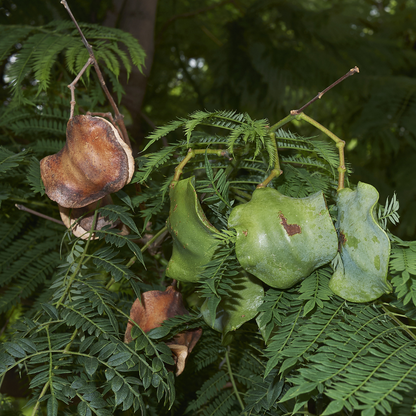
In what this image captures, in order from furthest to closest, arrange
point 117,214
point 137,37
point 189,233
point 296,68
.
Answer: point 296,68 → point 137,37 → point 117,214 → point 189,233

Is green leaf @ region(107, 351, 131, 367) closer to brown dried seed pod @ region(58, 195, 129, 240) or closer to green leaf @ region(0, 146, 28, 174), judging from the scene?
brown dried seed pod @ region(58, 195, 129, 240)

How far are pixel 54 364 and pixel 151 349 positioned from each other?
11 centimetres

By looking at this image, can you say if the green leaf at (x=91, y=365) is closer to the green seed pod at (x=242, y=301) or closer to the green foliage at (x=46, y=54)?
the green seed pod at (x=242, y=301)

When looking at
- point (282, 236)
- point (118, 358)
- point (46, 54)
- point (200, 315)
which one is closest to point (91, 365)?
point (118, 358)

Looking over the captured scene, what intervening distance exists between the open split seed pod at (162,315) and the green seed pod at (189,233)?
73mm

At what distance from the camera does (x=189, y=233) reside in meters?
0.42

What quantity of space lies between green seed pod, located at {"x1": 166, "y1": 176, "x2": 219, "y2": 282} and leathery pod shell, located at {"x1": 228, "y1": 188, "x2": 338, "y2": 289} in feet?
0.10

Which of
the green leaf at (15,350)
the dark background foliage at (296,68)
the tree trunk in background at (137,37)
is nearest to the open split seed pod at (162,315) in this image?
the green leaf at (15,350)

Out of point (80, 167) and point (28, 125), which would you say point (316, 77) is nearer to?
point (28, 125)

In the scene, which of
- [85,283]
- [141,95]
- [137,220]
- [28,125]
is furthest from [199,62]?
[85,283]

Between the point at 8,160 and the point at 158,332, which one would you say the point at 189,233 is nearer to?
the point at 158,332

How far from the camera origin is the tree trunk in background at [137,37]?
1.04m

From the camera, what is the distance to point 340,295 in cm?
42

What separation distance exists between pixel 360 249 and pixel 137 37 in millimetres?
926
